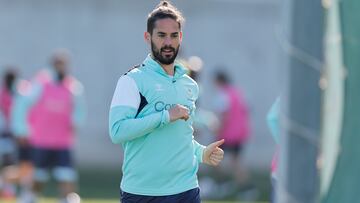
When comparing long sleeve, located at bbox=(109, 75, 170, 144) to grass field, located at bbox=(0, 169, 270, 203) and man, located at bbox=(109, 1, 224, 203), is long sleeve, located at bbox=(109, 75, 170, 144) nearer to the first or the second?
man, located at bbox=(109, 1, 224, 203)

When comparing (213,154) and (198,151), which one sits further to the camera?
(198,151)

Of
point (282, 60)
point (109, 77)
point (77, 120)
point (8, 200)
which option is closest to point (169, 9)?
point (282, 60)

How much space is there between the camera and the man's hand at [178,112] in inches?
253

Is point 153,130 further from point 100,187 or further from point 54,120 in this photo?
point 100,187

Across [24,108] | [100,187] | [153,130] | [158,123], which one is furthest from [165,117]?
[100,187]

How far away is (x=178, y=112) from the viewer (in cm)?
644

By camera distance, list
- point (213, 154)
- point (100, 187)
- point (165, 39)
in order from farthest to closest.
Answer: point (100, 187), point (213, 154), point (165, 39)

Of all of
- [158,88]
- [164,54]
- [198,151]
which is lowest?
[198,151]

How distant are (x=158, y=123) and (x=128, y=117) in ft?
0.59

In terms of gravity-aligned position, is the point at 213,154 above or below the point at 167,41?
below

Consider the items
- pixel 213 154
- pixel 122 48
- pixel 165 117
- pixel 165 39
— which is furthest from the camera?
pixel 122 48

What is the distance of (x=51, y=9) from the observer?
23.2 metres

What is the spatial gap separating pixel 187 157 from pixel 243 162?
16906 mm

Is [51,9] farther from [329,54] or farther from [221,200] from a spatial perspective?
[329,54]
